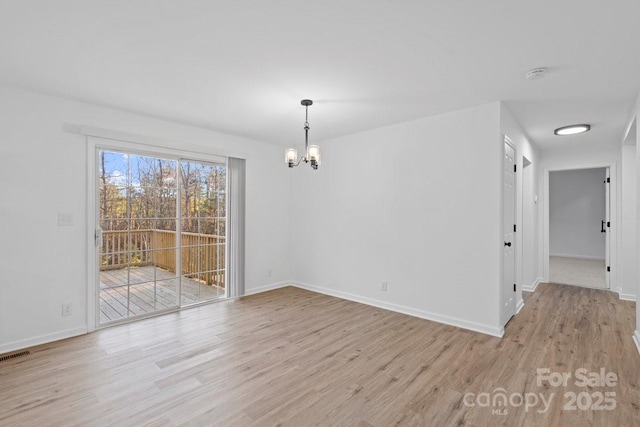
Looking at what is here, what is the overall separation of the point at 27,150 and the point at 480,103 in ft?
15.9

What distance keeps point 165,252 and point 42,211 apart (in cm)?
140

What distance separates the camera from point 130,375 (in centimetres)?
254

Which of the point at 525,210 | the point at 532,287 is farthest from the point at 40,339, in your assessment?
the point at 532,287

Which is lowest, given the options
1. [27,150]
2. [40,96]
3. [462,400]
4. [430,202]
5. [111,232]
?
[462,400]

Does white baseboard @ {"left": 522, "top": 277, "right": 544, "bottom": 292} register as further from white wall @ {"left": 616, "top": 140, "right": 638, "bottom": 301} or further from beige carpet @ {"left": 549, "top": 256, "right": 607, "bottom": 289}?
white wall @ {"left": 616, "top": 140, "right": 638, "bottom": 301}

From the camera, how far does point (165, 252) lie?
4199 millimetres

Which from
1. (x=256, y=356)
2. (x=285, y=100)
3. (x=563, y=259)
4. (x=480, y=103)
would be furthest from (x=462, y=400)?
(x=563, y=259)

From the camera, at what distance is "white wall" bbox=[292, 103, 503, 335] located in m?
3.48

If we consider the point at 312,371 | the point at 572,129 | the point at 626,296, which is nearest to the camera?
the point at 312,371

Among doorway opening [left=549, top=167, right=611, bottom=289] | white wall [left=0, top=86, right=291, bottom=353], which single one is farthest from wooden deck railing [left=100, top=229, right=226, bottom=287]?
doorway opening [left=549, top=167, right=611, bottom=289]

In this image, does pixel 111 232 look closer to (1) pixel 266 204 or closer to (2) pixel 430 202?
(1) pixel 266 204

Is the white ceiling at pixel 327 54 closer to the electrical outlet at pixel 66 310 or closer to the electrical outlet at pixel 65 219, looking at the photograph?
the electrical outlet at pixel 65 219

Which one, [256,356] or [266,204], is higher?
[266,204]

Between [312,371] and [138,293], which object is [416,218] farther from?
[138,293]
